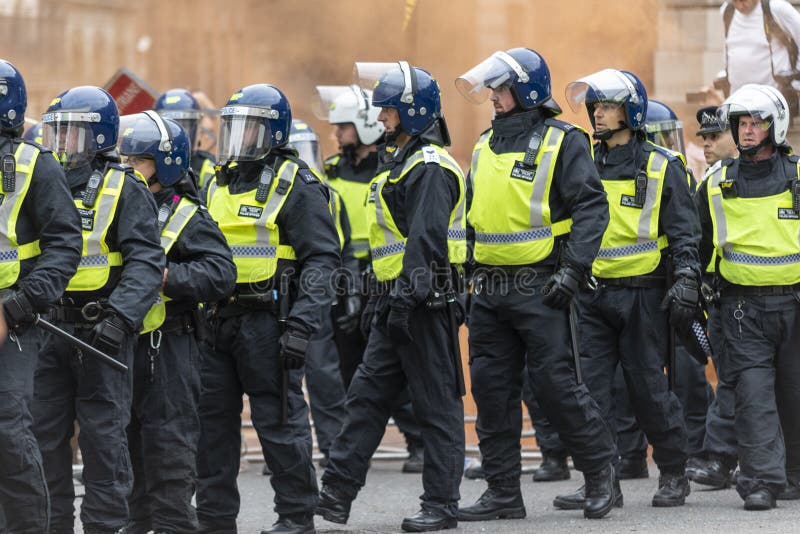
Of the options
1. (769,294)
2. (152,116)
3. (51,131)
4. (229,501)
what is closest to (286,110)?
(152,116)

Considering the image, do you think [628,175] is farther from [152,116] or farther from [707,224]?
[152,116]

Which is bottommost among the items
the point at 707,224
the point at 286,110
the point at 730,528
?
the point at 730,528

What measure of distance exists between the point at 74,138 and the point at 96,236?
459 mm

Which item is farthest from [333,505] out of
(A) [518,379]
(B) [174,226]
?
(B) [174,226]

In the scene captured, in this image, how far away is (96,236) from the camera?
6703 mm

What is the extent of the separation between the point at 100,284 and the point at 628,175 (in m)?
2.79

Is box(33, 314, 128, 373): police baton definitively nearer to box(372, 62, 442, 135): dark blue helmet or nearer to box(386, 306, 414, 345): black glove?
box(386, 306, 414, 345): black glove

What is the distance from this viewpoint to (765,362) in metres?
7.89

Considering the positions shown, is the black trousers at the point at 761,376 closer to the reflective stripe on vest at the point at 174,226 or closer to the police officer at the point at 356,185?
the police officer at the point at 356,185

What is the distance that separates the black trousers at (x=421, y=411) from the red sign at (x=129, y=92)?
369 centimetres

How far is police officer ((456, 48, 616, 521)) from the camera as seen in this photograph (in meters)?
7.40

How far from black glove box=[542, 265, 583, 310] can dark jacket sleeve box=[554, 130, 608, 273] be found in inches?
1.7

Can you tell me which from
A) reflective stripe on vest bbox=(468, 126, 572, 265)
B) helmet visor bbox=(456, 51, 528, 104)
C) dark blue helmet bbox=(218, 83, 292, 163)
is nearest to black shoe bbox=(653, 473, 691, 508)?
reflective stripe on vest bbox=(468, 126, 572, 265)

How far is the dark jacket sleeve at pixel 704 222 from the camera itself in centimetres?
818
